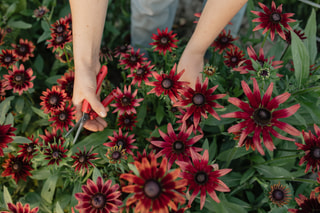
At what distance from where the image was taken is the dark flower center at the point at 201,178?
0.75 metres

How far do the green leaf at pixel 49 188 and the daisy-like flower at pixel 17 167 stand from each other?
3.6 inches

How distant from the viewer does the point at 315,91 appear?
0.98 metres

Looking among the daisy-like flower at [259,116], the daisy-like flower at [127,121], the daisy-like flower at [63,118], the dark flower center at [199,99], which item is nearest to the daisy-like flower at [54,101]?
the daisy-like flower at [63,118]

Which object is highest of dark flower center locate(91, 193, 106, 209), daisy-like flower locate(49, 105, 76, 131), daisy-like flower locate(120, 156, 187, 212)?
daisy-like flower locate(120, 156, 187, 212)

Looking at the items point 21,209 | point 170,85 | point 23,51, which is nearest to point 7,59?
point 23,51

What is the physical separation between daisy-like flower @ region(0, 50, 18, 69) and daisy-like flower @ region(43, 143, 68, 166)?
0.54 metres

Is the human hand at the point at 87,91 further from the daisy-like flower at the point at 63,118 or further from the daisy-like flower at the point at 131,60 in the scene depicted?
the daisy-like flower at the point at 131,60

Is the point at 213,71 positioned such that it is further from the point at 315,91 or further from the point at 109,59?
the point at 109,59

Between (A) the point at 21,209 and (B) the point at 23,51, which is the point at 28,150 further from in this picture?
(B) the point at 23,51

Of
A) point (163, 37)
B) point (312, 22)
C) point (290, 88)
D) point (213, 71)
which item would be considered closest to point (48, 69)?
point (163, 37)

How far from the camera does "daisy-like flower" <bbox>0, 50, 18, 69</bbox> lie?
4.07ft

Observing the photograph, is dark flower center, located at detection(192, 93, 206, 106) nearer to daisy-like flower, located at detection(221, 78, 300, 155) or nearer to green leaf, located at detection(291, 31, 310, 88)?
daisy-like flower, located at detection(221, 78, 300, 155)

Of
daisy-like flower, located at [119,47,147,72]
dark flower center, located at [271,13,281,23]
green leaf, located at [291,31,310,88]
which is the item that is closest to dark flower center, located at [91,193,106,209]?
daisy-like flower, located at [119,47,147,72]

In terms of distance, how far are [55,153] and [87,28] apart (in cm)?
49
